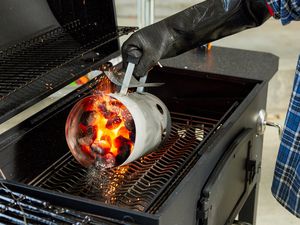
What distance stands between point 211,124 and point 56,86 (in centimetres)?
46

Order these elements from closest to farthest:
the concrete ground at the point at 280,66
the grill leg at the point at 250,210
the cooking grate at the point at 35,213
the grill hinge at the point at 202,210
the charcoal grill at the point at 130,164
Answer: the cooking grate at the point at 35,213 < the charcoal grill at the point at 130,164 < the grill hinge at the point at 202,210 < the grill leg at the point at 250,210 < the concrete ground at the point at 280,66

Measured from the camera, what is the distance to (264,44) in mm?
3264

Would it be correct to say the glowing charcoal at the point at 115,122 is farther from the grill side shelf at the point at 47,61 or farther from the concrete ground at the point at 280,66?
the concrete ground at the point at 280,66

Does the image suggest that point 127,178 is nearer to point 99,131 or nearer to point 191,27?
point 99,131

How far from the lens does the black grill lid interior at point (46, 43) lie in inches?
41.9

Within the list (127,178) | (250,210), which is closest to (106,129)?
(127,178)

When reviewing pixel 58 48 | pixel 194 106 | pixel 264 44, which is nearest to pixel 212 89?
pixel 194 106

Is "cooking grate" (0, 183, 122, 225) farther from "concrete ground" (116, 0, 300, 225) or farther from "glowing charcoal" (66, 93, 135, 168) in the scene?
"concrete ground" (116, 0, 300, 225)

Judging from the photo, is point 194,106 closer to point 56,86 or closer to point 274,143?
point 56,86

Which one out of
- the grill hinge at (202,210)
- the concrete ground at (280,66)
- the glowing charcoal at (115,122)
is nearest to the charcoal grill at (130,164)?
the grill hinge at (202,210)

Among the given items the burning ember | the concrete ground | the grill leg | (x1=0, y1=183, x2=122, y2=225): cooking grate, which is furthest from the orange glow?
the concrete ground

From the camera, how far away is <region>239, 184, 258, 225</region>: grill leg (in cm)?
152

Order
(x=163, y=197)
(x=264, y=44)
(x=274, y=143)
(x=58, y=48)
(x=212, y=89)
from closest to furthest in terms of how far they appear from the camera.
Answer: (x=163, y=197) → (x=58, y=48) → (x=212, y=89) → (x=274, y=143) → (x=264, y=44)

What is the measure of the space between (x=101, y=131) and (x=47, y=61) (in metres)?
0.23
